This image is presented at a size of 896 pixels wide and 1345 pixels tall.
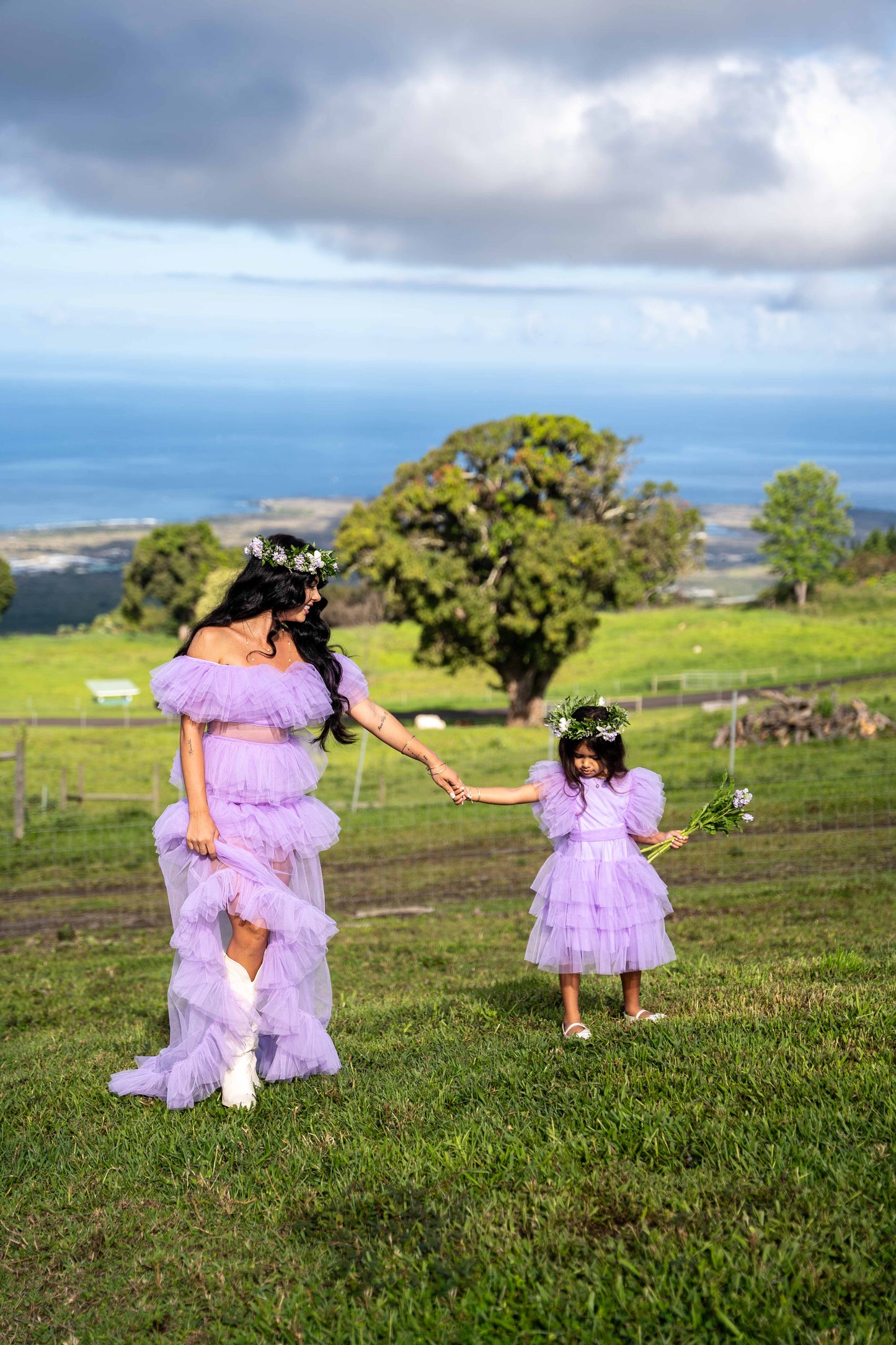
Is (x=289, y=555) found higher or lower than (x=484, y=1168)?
higher

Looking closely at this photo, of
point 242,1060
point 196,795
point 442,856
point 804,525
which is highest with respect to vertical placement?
point 804,525

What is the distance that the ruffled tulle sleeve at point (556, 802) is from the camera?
20.3 feet

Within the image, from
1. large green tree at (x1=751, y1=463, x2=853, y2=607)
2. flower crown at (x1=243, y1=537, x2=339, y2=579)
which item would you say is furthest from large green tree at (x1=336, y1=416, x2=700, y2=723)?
large green tree at (x1=751, y1=463, x2=853, y2=607)

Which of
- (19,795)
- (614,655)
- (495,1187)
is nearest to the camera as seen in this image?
(495,1187)

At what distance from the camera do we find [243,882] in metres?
5.39

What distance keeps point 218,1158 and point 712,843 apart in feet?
40.8

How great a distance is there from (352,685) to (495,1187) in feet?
8.80

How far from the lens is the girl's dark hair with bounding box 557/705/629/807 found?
245 inches

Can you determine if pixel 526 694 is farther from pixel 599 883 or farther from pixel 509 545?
pixel 599 883

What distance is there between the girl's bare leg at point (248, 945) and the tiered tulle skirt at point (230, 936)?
43 mm

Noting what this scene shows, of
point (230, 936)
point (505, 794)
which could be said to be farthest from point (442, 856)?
point (230, 936)

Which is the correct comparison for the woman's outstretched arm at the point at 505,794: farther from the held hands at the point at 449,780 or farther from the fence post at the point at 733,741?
the fence post at the point at 733,741

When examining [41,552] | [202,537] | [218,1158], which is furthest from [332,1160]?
[41,552]

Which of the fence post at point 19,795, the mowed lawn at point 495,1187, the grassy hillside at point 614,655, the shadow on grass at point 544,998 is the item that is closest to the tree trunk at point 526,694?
the grassy hillside at point 614,655
